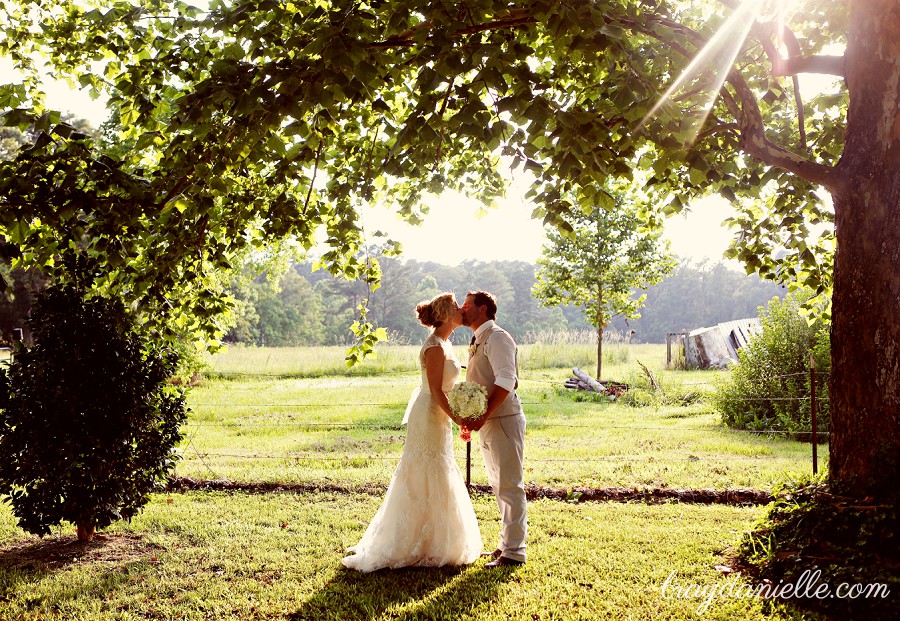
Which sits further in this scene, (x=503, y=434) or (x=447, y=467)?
(x=447, y=467)

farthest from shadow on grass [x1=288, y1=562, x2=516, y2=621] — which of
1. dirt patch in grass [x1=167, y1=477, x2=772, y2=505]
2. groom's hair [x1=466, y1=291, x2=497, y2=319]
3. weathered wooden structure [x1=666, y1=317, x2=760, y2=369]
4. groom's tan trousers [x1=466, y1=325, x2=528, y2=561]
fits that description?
weathered wooden structure [x1=666, y1=317, x2=760, y2=369]

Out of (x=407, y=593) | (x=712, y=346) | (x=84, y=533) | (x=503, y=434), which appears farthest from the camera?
(x=712, y=346)

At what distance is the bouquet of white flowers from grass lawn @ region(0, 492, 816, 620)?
1.25 meters

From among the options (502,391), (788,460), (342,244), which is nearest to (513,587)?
(502,391)

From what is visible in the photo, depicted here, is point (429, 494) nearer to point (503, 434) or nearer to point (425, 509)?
point (425, 509)

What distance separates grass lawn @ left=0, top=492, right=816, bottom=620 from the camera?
4.51m

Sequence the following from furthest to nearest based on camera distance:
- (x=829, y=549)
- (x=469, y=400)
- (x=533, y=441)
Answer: (x=533, y=441)
(x=469, y=400)
(x=829, y=549)

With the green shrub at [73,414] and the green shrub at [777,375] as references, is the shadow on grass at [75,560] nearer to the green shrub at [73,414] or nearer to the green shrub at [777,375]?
the green shrub at [73,414]

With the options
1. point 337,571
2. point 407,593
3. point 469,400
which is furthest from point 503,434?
point 337,571

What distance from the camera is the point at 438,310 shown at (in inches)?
212

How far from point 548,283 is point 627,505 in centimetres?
1323

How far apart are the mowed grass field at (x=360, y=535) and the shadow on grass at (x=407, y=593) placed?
0.02m

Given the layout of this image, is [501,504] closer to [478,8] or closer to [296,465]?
[478,8]

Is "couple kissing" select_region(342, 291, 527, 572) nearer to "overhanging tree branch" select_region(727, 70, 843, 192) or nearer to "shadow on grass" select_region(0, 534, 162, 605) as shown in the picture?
"shadow on grass" select_region(0, 534, 162, 605)
